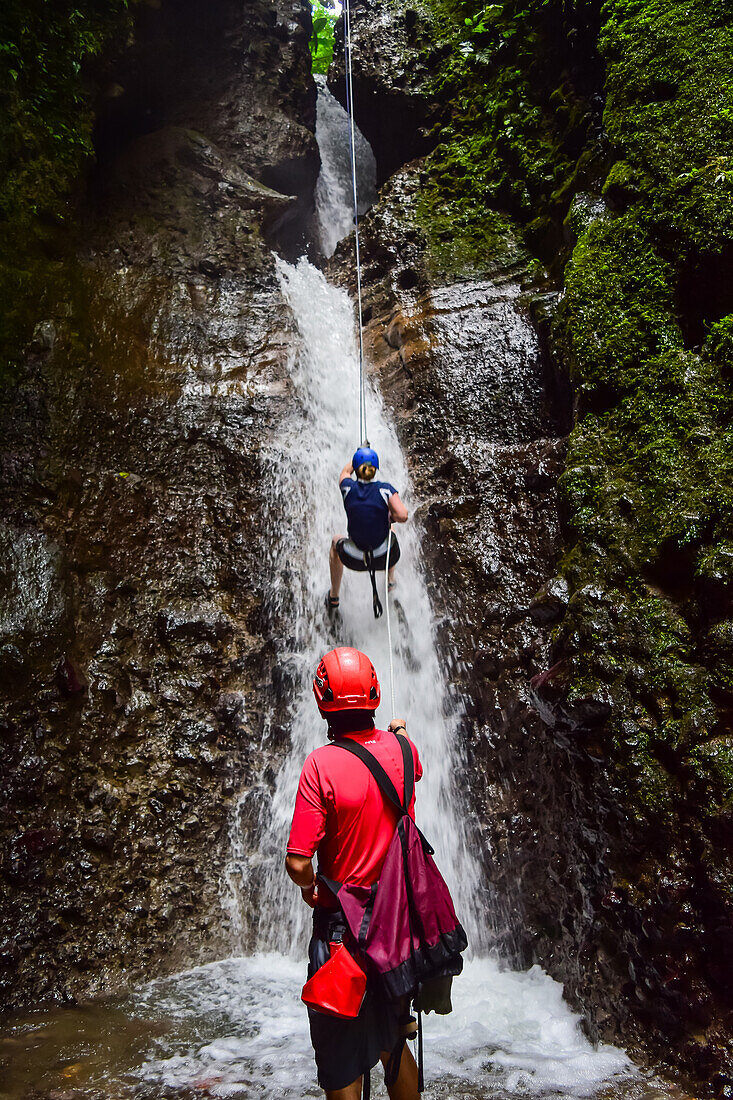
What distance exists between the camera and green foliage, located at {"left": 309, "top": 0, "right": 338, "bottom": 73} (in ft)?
48.5

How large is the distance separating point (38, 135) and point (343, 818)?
28.6ft

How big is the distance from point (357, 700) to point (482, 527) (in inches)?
159

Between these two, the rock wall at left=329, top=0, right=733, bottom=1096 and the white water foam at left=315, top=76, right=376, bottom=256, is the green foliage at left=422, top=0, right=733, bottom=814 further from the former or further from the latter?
the white water foam at left=315, top=76, right=376, bottom=256

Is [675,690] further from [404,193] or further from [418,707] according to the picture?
[404,193]

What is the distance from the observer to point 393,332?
865cm

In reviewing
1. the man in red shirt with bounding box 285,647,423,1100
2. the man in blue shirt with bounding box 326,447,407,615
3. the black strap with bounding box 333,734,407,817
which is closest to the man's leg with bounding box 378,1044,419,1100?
the man in red shirt with bounding box 285,647,423,1100

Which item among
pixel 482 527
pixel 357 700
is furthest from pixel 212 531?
pixel 357 700

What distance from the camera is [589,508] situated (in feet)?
16.4

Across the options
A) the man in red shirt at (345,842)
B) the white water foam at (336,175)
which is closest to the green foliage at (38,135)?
the white water foam at (336,175)

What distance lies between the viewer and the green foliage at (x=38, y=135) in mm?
7273

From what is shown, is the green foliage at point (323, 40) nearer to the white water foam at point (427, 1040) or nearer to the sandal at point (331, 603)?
the sandal at point (331, 603)

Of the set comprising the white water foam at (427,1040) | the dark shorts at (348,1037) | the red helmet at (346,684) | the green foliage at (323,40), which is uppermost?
the green foliage at (323,40)

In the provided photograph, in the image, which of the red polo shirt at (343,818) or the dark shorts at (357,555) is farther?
the dark shorts at (357,555)

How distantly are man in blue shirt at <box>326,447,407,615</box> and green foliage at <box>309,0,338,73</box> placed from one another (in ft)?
45.9
